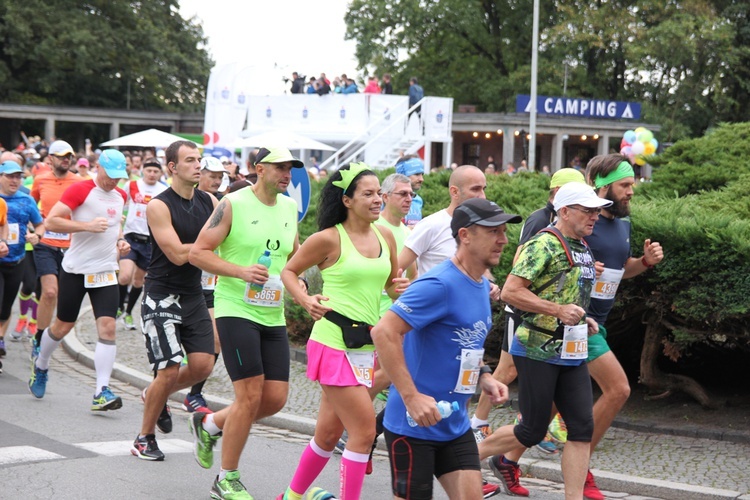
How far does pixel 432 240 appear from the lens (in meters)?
7.25

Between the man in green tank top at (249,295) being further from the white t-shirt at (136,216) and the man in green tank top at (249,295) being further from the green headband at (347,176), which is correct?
the white t-shirt at (136,216)

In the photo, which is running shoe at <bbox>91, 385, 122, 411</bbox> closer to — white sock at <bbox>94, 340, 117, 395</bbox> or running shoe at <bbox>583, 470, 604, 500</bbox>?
white sock at <bbox>94, 340, 117, 395</bbox>

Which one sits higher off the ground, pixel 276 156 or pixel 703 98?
pixel 703 98

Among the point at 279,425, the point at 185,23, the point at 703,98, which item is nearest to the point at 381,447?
the point at 279,425

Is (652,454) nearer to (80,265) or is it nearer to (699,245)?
(699,245)

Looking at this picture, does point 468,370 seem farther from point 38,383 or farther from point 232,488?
point 38,383

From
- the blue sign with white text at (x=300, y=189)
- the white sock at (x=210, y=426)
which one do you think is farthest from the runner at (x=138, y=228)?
the white sock at (x=210, y=426)

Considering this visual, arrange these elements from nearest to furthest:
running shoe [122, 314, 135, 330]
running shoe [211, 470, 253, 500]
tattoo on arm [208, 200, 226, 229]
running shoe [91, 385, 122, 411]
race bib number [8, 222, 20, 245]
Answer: running shoe [211, 470, 253, 500] < tattoo on arm [208, 200, 226, 229] < running shoe [91, 385, 122, 411] < race bib number [8, 222, 20, 245] < running shoe [122, 314, 135, 330]

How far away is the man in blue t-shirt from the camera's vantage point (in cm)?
418

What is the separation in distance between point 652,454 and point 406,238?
226cm

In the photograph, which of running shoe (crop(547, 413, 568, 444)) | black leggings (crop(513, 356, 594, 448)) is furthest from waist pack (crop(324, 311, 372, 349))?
running shoe (crop(547, 413, 568, 444))

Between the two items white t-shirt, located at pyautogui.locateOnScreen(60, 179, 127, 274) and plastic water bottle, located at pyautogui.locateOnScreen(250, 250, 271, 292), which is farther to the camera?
white t-shirt, located at pyautogui.locateOnScreen(60, 179, 127, 274)

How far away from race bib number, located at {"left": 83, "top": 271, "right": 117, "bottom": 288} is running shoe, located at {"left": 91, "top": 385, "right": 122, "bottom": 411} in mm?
809

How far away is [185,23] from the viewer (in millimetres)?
60312
